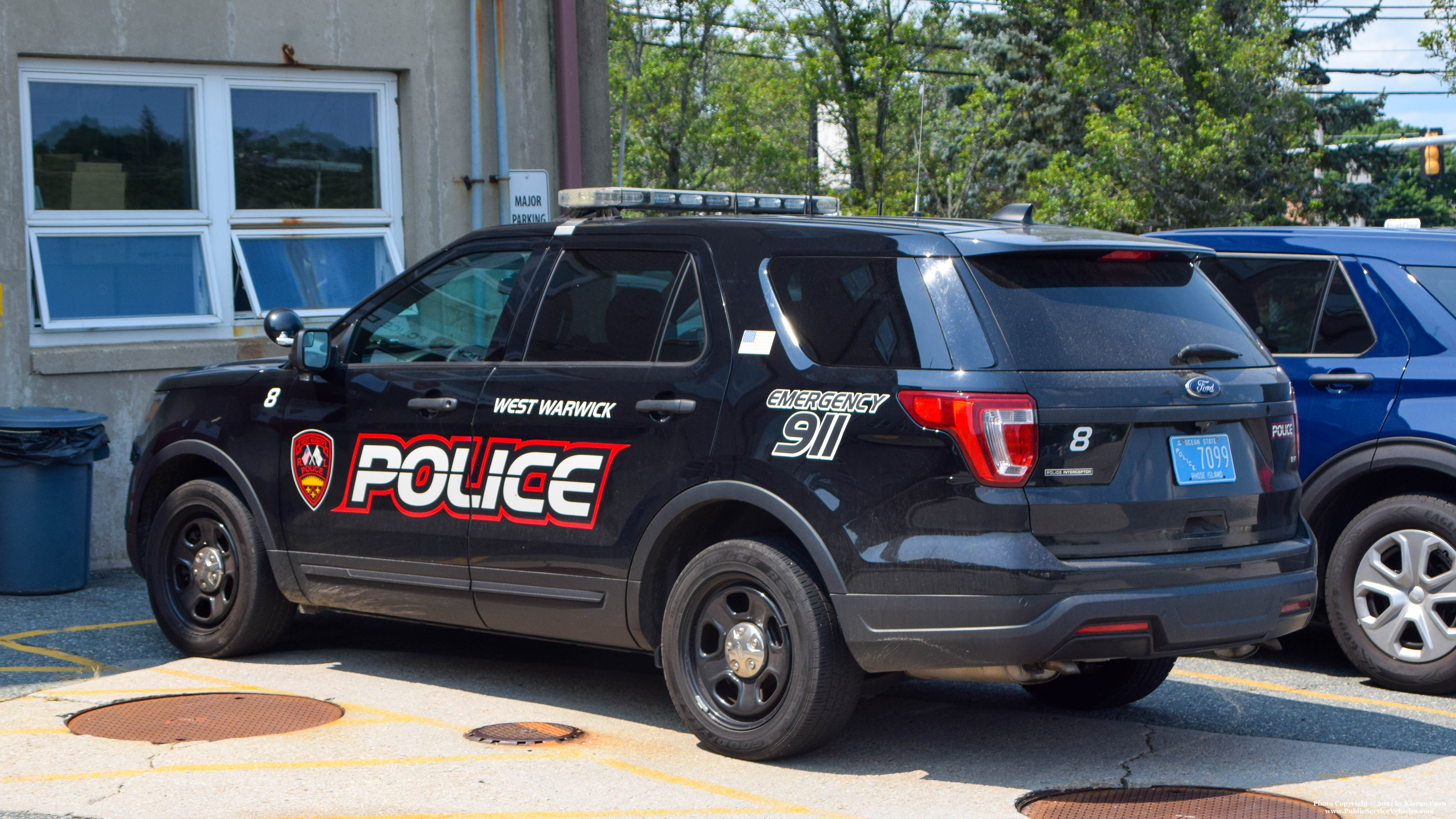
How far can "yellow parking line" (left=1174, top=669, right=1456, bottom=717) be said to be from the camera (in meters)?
6.26

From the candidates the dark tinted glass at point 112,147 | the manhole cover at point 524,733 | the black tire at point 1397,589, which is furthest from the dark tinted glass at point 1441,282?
the dark tinted glass at point 112,147

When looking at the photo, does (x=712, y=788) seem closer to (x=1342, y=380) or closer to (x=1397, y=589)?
(x=1397, y=589)

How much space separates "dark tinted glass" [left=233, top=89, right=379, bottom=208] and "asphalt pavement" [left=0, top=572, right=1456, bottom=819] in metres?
4.13

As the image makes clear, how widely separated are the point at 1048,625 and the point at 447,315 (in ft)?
9.39

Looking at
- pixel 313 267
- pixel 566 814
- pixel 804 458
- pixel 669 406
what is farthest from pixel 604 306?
pixel 313 267

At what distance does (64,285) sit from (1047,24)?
34443 mm

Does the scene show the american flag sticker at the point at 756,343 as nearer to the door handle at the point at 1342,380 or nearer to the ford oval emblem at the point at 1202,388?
the ford oval emblem at the point at 1202,388

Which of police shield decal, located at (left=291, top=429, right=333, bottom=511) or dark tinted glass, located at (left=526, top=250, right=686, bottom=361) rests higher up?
dark tinted glass, located at (left=526, top=250, right=686, bottom=361)

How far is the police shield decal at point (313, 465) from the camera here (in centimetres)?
640

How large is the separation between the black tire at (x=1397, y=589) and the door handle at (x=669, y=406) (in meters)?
3.16

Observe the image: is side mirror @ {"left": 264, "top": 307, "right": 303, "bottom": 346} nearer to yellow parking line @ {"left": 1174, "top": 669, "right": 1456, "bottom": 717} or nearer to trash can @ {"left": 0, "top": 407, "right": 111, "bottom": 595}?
trash can @ {"left": 0, "top": 407, "right": 111, "bottom": 595}

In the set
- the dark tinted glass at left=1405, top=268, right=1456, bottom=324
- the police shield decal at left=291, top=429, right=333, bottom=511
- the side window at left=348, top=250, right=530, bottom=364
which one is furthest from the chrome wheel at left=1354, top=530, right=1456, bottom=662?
the police shield decal at left=291, top=429, right=333, bottom=511

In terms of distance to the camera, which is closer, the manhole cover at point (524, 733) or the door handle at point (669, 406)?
the door handle at point (669, 406)

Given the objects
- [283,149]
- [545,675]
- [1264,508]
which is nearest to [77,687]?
[545,675]
